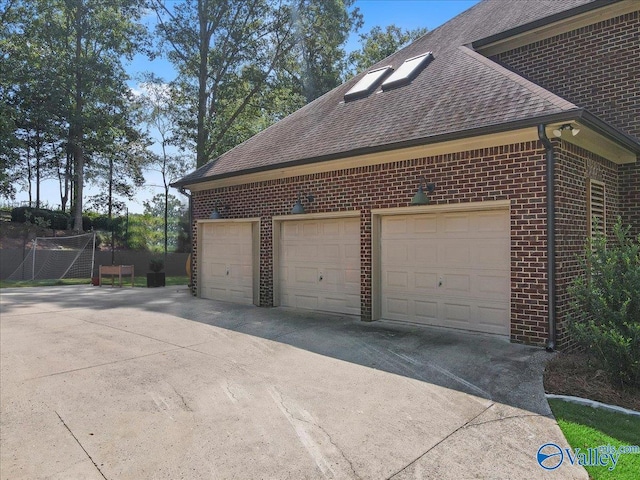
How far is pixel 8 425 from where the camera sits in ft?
13.0

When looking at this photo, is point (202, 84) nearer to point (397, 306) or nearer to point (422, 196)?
point (422, 196)

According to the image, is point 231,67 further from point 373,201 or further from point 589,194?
point 589,194

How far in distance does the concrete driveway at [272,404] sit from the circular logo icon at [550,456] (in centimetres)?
6

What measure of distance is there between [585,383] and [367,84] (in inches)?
335

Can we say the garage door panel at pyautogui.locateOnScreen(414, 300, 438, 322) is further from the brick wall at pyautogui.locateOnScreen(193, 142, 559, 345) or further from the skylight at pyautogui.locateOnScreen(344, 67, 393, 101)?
the skylight at pyautogui.locateOnScreen(344, 67, 393, 101)

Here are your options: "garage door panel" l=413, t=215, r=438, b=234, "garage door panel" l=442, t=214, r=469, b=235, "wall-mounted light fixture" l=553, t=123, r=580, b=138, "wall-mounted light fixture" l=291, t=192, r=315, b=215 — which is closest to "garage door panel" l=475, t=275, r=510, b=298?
"garage door panel" l=442, t=214, r=469, b=235

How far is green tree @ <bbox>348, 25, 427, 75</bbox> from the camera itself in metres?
27.9

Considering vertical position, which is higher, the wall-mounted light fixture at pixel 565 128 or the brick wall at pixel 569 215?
the wall-mounted light fixture at pixel 565 128

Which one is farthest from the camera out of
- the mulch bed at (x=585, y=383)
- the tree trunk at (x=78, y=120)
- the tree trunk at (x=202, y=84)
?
the tree trunk at (x=78, y=120)

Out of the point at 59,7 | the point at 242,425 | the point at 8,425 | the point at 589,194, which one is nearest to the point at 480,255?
the point at 589,194

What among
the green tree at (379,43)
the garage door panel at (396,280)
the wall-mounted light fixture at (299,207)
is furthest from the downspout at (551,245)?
the green tree at (379,43)

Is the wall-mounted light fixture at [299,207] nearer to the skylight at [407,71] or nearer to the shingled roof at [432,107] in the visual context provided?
the shingled roof at [432,107]

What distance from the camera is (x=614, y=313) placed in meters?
4.57

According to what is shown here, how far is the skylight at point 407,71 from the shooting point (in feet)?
32.2
